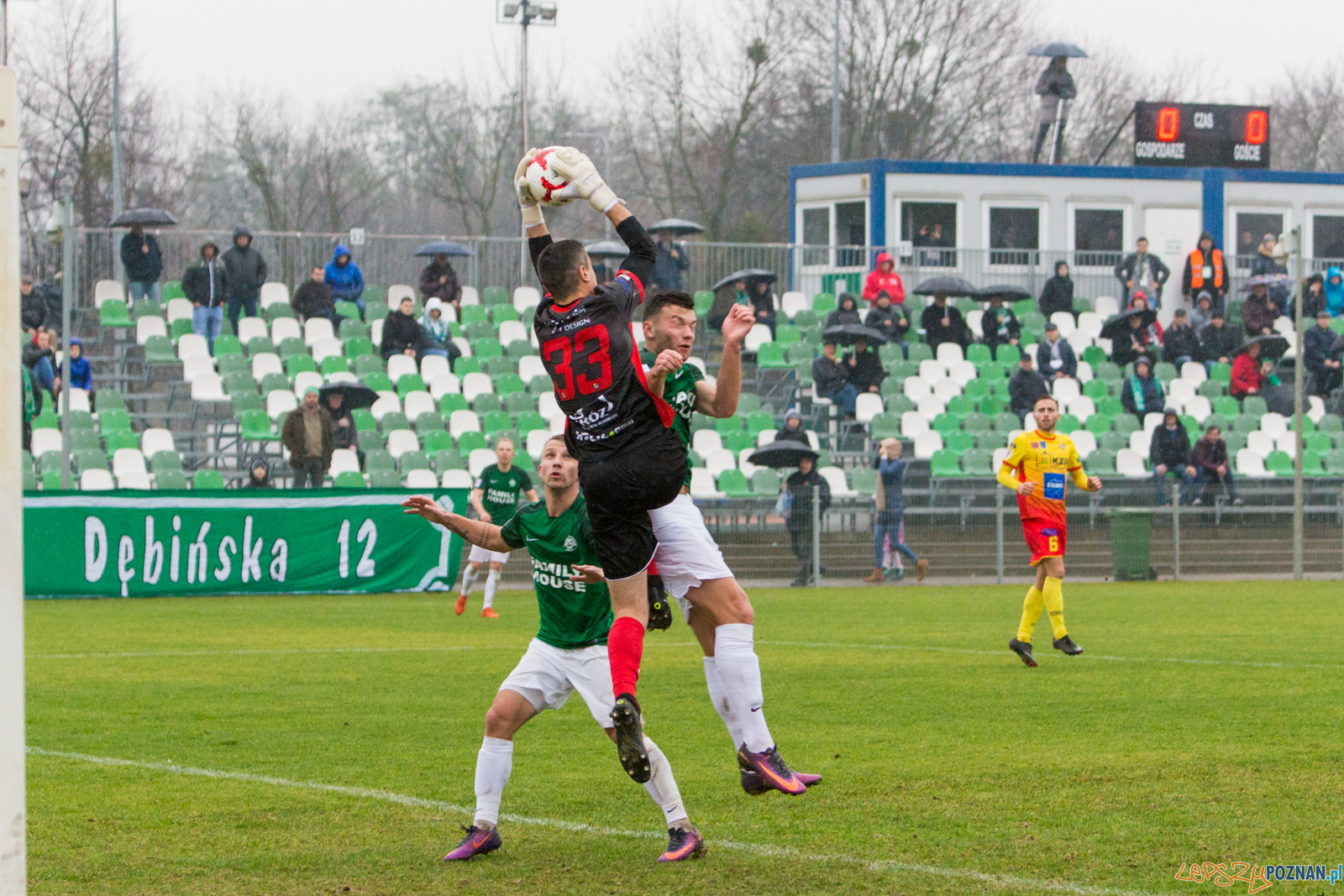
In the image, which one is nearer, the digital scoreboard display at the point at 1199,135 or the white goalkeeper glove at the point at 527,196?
the white goalkeeper glove at the point at 527,196

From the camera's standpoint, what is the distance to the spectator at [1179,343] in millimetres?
31328

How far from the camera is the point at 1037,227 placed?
35344mm

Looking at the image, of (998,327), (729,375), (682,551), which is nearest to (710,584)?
(682,551)

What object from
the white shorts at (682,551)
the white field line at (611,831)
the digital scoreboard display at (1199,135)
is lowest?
the white field line at (611,831)

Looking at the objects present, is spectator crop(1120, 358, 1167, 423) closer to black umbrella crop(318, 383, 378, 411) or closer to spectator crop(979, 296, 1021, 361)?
spectator crop(979, 296, 1021, 361)

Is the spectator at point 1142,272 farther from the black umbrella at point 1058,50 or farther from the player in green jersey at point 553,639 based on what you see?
the player in green jersey at point 553,639

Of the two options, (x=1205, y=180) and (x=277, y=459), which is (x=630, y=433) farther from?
(x=1205, y=180)

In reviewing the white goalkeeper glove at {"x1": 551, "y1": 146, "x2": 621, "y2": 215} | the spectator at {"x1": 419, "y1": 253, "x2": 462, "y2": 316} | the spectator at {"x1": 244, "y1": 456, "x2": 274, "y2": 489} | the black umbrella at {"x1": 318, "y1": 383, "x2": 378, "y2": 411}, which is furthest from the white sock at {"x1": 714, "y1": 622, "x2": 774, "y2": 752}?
the spectator at {"x1": 419, "y1": 253, "x2": 462, "y2": 316}

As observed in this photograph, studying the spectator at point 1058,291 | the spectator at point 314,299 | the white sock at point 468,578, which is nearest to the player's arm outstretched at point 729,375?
the white sock at point 468,578

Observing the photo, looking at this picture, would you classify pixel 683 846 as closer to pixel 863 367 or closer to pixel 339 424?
pixel 339 424

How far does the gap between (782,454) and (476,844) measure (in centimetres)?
1758

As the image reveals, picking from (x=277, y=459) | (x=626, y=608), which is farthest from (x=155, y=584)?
(x=626, y=608)

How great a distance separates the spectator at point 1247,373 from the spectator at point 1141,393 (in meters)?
2.02

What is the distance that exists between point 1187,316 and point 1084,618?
56.3ft
